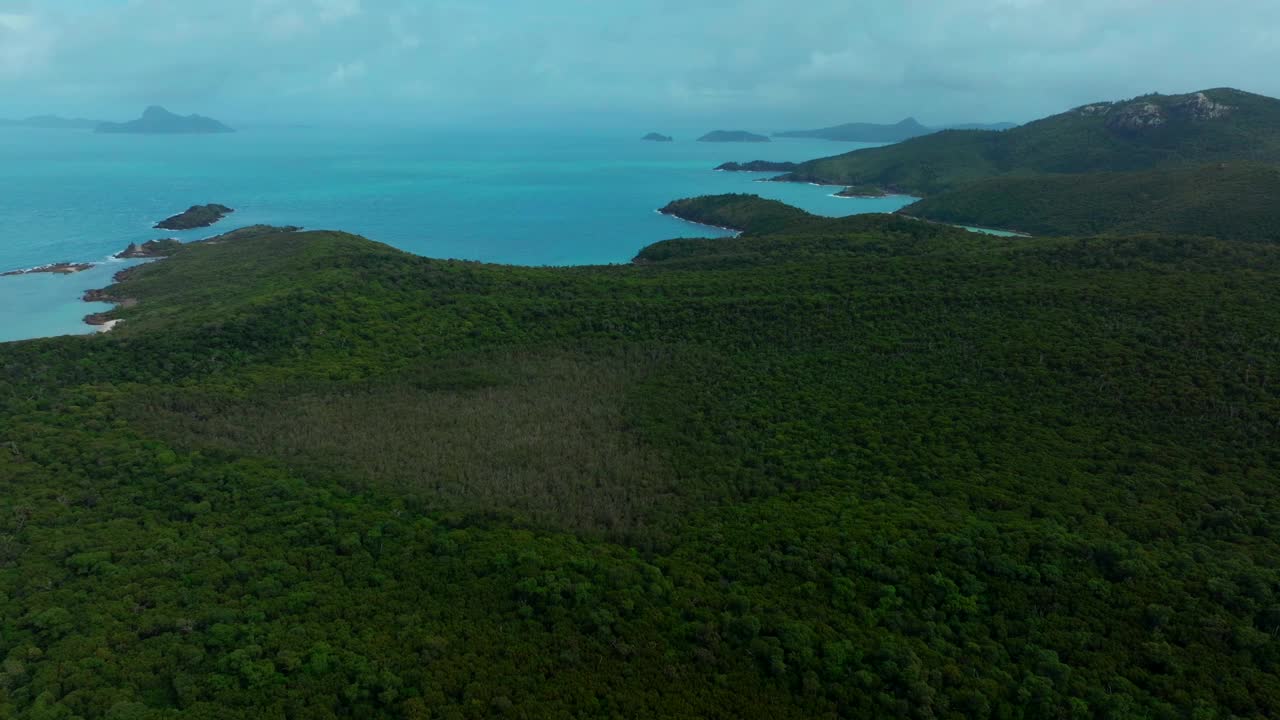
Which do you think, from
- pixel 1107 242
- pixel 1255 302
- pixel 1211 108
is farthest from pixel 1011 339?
pixel 1211 108

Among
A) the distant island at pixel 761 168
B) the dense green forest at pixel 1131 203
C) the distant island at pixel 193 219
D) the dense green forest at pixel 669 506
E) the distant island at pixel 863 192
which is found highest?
the distant island at pixel 761 168

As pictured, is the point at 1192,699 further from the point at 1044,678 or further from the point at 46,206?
the point at 46,206

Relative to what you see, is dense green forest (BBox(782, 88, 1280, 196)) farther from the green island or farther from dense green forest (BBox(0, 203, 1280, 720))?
dense green forest (BBox(0, 203, 1280, 720))

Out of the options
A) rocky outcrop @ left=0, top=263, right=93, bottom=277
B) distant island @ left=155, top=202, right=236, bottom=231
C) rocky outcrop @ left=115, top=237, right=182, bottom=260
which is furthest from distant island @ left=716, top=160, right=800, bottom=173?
rocky outcrop @ left=0, top=263, right=93, bottom=277

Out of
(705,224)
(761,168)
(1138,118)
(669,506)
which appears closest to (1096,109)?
(1138,118)

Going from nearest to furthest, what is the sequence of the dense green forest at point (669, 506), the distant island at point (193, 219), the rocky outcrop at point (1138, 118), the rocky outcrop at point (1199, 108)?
the dense green forest at point (669, 506), the distant island at point (193, 219), the rocky outcrop at point (1199, 108), the rocky outcrop at point (1138, 118)

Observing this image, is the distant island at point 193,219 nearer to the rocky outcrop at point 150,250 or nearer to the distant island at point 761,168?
the rocky outcrop at point 150,250

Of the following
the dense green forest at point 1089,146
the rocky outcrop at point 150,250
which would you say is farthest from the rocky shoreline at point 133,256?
the dense green forest at point 1089,146
